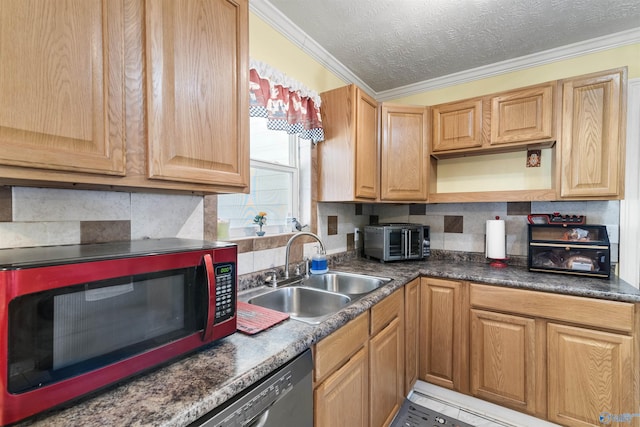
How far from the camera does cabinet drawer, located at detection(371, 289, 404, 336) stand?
4.87 ft

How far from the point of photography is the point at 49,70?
69 centimetres

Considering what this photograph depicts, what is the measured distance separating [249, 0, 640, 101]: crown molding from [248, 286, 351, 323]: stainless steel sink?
1.60 m

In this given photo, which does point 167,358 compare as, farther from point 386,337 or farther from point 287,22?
point 287,22

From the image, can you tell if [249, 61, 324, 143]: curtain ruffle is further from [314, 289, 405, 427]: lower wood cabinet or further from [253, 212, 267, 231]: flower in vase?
[314, 289, 405, 427]: lower wood cabinet

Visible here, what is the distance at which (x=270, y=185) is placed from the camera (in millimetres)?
1963

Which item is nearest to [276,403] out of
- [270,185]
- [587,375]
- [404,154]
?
[270,185]

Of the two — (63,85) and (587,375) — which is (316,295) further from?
(587,375)

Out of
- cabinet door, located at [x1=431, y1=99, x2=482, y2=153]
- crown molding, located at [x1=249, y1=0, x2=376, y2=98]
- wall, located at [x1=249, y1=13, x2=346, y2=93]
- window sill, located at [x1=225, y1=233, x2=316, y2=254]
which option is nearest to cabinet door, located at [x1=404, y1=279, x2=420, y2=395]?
window sill, located at [x1=225, y1=233, x2=316, y2=254]

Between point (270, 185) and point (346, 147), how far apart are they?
1.98ft

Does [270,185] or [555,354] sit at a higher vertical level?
[270,185]

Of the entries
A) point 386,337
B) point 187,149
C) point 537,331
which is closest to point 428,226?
point 537,331

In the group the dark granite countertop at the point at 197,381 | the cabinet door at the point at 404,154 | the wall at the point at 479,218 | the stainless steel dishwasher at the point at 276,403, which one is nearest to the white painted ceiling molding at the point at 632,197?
the wall at the point at 479,218

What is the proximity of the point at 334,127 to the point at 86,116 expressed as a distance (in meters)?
1.58

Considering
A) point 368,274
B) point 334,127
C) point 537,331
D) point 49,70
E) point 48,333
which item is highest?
point 334,127
